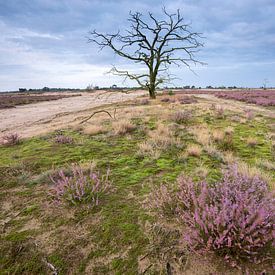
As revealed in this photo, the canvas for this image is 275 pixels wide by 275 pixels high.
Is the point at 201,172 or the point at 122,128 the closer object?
the point at 201,172

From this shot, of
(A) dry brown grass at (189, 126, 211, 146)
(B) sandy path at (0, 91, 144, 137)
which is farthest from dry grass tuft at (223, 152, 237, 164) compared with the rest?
(B) sandy path at (0, 91, 144, 137)

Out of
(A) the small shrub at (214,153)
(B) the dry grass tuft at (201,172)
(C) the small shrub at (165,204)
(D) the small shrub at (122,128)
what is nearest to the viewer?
(C) the small shrub at (165,204)

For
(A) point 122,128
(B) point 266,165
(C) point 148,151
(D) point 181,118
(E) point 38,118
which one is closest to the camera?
(B) point 266,165

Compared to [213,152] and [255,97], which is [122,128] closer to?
[213,152]

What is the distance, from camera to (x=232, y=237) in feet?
8.36

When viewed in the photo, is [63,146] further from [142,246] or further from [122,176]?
[142,246]

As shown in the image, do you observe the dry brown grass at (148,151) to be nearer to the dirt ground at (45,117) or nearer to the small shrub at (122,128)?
the small shrub at (122,128)

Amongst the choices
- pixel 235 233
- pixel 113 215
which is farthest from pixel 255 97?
pixel 235 233

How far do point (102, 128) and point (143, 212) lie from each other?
23.5 feet

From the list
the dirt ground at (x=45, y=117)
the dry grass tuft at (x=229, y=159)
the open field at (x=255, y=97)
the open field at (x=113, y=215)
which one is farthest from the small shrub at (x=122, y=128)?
the open field at (x=255, y=97)

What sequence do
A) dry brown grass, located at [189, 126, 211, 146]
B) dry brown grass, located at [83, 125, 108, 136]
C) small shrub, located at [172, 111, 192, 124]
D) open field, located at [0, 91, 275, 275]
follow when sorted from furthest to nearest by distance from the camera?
small shrub, located at [172, 111, 192, 124], dry brown grass, located at [83, 125, 108, 136], dry brown grass, located at [189, 126, 211, 146], open field, located at [0, 91, 275, 275]

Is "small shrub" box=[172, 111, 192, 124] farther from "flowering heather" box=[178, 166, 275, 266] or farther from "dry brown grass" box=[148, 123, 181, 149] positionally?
"flowering heather" box=[178, 166, 275, 266]

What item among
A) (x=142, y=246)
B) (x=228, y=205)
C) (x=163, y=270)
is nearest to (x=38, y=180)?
(x=142, y=246)

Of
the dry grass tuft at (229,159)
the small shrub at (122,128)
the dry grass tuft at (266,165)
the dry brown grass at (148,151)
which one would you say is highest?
the small shrub at (122,128)
